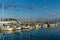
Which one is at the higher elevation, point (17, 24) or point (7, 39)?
point (17, 24)

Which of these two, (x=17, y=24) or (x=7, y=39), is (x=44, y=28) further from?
(x=7, y=39)

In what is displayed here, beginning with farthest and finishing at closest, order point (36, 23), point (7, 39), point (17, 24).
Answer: point (36, 23), point (17, 24), point (7, 39)

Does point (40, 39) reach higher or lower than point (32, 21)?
lower

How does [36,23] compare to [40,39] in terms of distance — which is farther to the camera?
[36,23]

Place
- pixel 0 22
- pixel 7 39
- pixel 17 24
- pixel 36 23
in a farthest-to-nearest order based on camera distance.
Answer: pixel 36 23
pixel 17 24
pixel 0 22
pixel 7 39

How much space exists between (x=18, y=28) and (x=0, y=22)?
88 centimetres

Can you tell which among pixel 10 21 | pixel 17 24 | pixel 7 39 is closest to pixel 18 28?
pixel 17 24

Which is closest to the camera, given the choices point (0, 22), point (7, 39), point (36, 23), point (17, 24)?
point (7, 39)

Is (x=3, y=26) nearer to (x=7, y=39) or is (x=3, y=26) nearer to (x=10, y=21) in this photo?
(x=10, y=21)

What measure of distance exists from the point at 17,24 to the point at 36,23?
0.81 metres

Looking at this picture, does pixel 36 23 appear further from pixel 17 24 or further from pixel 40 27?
pixel 17 24

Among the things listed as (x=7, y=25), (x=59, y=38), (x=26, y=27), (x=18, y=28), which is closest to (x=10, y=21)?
(x=7, y=25)

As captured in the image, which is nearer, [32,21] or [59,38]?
[59,38]

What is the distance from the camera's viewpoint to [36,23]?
6148mm
